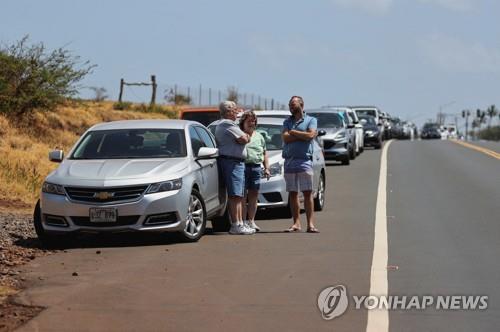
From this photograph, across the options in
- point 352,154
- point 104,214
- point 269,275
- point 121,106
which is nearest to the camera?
point 269,275

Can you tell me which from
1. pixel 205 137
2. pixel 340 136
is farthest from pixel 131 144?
pixel 340 136

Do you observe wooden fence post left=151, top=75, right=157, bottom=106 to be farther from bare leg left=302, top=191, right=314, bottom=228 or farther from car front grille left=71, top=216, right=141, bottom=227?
car front grille left=71, top=216, right=141, bottom=227

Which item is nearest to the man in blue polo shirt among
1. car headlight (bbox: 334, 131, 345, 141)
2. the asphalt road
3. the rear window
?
the asphalt road

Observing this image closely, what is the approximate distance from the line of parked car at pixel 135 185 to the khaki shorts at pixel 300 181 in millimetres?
960

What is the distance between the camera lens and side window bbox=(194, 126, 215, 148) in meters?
13.9

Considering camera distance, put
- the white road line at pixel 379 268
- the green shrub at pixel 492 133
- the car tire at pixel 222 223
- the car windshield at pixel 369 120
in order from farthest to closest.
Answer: the green shrub at pixel 492 133 < the car windshield at pixel 369 120 < the car tire at pixel 222 223 < the white road line at pixel 379 268

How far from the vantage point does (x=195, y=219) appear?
12539mm

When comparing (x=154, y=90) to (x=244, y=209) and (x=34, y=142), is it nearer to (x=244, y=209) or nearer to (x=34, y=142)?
(x=34, y=142)

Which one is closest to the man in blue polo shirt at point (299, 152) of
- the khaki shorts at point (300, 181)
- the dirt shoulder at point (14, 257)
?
the khaki shorts at point (300, 181)

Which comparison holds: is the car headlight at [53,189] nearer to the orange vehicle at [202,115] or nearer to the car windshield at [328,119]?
the orange vehicle at [202,115]

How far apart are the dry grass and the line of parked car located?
162 inches

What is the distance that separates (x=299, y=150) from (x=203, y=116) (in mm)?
8866

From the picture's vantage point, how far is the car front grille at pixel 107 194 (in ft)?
38.7

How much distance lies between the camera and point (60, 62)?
2852 centimetres
